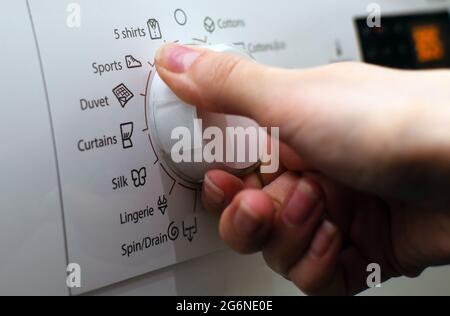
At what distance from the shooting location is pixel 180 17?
359 millimetres

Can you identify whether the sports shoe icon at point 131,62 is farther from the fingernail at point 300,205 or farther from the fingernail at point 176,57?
→ the fingernail at point 300,205

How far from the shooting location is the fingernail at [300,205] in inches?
12.7

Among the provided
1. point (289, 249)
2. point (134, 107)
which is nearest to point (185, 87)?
point (134, 107)

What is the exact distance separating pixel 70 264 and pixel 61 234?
2 centimetres

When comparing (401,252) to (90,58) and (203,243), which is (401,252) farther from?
(90,58)

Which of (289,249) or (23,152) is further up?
(23,152)

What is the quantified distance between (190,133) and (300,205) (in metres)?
0.09

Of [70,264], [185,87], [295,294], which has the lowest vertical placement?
[295,294]

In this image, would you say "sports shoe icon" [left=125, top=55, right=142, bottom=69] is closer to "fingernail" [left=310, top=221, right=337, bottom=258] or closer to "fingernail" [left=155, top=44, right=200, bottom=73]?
"fingernail" [left=155, top=44, right=200, bottom=73]

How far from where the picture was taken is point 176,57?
0.32 meters

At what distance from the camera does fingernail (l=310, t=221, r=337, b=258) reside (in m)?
0.34

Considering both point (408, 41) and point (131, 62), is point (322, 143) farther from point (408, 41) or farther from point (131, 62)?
point (408, 41)

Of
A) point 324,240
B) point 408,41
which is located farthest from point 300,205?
point 408,41

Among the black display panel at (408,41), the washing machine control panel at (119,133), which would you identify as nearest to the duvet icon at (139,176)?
the washing machine control panel at (119,133)
